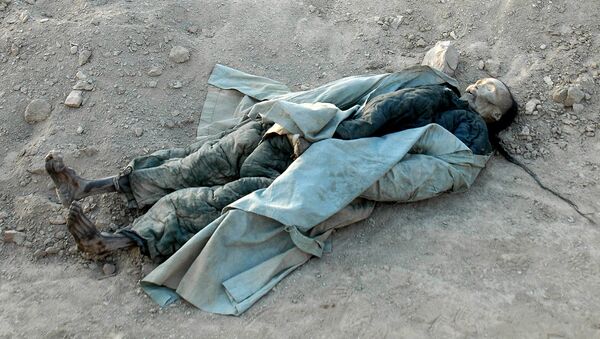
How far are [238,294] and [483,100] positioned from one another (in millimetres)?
2107

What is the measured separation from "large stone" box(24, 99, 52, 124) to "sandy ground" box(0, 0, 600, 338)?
0.05m

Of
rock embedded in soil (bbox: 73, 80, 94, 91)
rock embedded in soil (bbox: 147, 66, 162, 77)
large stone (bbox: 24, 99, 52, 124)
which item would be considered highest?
rock embedded in soil (bbox: 147, 66, 162, 77)

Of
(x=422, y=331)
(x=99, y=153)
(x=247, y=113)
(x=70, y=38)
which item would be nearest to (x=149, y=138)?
(x=99, y=153)

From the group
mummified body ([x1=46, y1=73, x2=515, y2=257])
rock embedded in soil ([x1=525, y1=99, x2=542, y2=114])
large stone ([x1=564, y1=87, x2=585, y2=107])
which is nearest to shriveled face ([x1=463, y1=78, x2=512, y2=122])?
mummified body ([x1=46, y1=73, x2=515, y2=257])

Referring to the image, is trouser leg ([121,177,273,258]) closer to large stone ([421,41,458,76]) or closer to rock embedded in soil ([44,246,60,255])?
rock embedded in soil ([44,246,60,255])

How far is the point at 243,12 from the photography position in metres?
5.04

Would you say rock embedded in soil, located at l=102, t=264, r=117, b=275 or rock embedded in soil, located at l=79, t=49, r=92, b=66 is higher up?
rock embedded in soil, located at l=79, t=49, r=92, b=66

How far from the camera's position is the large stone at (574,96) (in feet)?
13.5

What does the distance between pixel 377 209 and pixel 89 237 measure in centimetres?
160

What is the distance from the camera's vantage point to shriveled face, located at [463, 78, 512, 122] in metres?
3.99

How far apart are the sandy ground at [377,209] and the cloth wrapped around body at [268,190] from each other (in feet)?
0.43

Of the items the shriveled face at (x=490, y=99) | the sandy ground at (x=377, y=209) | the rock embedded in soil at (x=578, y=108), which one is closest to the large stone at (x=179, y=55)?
the sandy ground at (x=377, y=209)

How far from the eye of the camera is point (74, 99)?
422 centimetres

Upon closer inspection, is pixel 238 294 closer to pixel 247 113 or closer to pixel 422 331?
pixel 422 331
